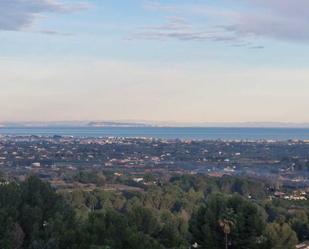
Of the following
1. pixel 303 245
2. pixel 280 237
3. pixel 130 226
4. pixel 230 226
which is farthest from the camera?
pixel 303 245

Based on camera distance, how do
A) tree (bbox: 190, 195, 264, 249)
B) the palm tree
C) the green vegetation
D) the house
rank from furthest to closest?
the house, tree (bbox: 190, 195, 264, 249), the palm tree, the green vegetation

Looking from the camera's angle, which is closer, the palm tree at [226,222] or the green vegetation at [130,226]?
the green vegetation at [130,226]

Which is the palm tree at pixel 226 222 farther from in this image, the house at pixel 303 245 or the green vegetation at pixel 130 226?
the house at pixel 303 245

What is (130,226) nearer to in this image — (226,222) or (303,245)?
(226,222)

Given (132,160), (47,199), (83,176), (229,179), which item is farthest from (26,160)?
(47,199)

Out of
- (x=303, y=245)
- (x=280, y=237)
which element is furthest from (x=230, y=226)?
(x=303, y=245)

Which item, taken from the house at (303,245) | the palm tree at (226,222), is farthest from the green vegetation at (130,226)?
the house at (303,245)

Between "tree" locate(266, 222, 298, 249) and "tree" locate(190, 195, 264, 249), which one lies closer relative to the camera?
"tree" locate(190, 195, 264, 249)

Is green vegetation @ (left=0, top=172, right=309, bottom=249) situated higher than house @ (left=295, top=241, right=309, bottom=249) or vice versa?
green vegetation @ (left=0, top=172, right=309, bottom=249)

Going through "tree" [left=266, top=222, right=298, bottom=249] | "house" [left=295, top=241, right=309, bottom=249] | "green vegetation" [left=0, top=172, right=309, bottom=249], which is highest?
"green vegetation" [left=0, top=172, right=309, bottom=249]

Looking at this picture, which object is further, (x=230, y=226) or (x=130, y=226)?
(x=130, y=226)

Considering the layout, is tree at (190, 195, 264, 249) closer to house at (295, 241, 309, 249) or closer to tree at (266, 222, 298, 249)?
tree at (266, 222, 298, 249)

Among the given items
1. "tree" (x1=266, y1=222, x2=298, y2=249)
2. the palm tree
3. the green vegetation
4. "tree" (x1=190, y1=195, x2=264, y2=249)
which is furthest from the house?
the palm tree
